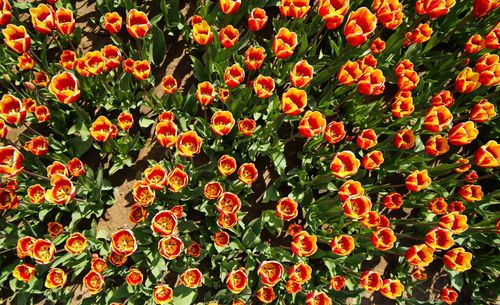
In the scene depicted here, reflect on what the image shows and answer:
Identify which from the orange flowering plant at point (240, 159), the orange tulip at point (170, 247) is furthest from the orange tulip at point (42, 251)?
the orange tulip at point (170, 247)

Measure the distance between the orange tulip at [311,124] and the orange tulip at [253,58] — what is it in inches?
29.8

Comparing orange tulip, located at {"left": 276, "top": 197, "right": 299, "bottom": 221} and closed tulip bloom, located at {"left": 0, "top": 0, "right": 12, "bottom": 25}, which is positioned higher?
closed tulip bloom, located at {"left": 0, "top": 0, "right": 12, "bottom": 25}

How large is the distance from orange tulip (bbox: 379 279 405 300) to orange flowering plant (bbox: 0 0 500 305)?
0.05ft

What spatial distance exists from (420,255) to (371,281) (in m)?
0.51

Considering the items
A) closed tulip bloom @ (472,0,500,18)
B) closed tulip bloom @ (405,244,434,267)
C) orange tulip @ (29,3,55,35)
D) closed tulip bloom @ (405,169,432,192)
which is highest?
closed tulip bloom @ (472,0,500,18)

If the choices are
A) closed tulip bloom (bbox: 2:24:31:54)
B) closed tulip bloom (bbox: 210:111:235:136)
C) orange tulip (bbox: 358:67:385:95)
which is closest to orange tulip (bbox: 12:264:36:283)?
closed tulip bloom (bbox: 2:24:31:54)

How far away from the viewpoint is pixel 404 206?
15.2 feet

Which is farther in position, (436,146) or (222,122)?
(436,146)

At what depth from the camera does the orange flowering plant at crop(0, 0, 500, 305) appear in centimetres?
345

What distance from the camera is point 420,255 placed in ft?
10.9

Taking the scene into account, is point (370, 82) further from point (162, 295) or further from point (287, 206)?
point (162, 295)

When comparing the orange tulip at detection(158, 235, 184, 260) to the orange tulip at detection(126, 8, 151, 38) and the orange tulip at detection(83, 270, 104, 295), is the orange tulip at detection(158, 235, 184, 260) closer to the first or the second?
the orange tulip at detection(83, 270, 104, 295)

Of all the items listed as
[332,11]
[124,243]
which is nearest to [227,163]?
[124,243]

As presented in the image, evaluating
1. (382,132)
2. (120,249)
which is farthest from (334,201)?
(120,249)
